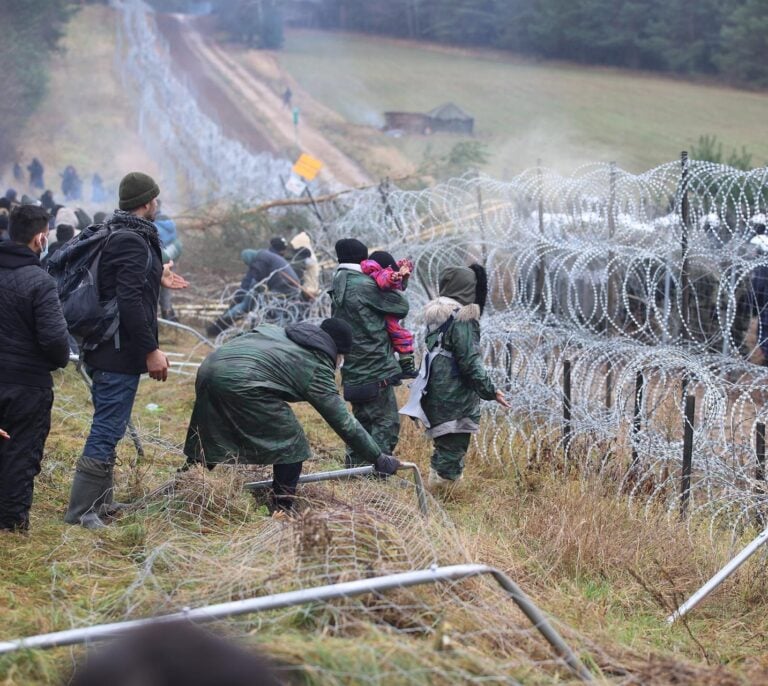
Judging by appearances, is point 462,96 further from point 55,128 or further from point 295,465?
point 295,465

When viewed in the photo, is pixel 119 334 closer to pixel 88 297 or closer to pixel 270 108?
pixel 88 297

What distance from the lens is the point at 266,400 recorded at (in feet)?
15.5

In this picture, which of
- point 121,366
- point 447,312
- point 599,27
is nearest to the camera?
point 121,366

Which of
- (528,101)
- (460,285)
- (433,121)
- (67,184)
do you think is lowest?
(67,184)

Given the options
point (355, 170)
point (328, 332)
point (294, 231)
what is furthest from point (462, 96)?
point (328, 332)

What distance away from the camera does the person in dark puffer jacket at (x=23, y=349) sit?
446 centimetres

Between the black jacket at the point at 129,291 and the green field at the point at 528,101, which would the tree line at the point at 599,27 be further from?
the black jacket at the point at 129,291

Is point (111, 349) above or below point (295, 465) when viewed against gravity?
above

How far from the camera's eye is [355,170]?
32656 millimetres

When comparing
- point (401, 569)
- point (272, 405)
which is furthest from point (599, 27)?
point (401, 569)

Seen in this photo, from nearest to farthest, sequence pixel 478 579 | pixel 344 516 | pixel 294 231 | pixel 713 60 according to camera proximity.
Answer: pixel 478 579, pixel 344 516, pixel 294 231, pixel 713 60

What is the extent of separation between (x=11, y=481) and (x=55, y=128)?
33995 millimetres

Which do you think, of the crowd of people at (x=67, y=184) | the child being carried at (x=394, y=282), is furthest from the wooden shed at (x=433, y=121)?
the child being carried at (x=394, y=282)

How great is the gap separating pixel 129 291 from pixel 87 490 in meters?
1.01
